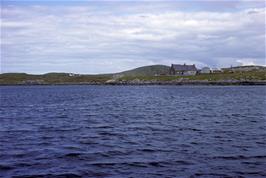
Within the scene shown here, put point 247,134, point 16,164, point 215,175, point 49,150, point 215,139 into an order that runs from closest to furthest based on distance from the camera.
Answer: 1. point 215,175
2. point 16,164
3. point 49,150
4. point 215,139
5. point 247,134

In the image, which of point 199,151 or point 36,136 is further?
point 36,136

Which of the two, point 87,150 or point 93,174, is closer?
point 93,174

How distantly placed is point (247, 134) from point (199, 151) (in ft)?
27.5

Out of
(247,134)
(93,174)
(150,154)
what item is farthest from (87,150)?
(247,134)

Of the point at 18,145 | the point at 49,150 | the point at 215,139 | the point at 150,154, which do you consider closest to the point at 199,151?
the point at 150,154

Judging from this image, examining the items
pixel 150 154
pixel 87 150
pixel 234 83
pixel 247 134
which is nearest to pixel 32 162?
pixel 87 150

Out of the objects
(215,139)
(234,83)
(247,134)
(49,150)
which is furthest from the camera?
(234,83)

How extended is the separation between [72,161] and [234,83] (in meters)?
174

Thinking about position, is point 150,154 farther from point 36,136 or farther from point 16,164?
point 36,136

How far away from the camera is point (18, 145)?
87.3 feet

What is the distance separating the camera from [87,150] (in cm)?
2466

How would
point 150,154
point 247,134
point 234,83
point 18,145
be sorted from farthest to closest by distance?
point 234,83 → point 247,134 → point 18,145 → point 150,154

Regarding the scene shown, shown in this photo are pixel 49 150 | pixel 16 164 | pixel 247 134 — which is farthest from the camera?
pixel 247 134

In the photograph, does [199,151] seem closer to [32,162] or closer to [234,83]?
[32,162]
